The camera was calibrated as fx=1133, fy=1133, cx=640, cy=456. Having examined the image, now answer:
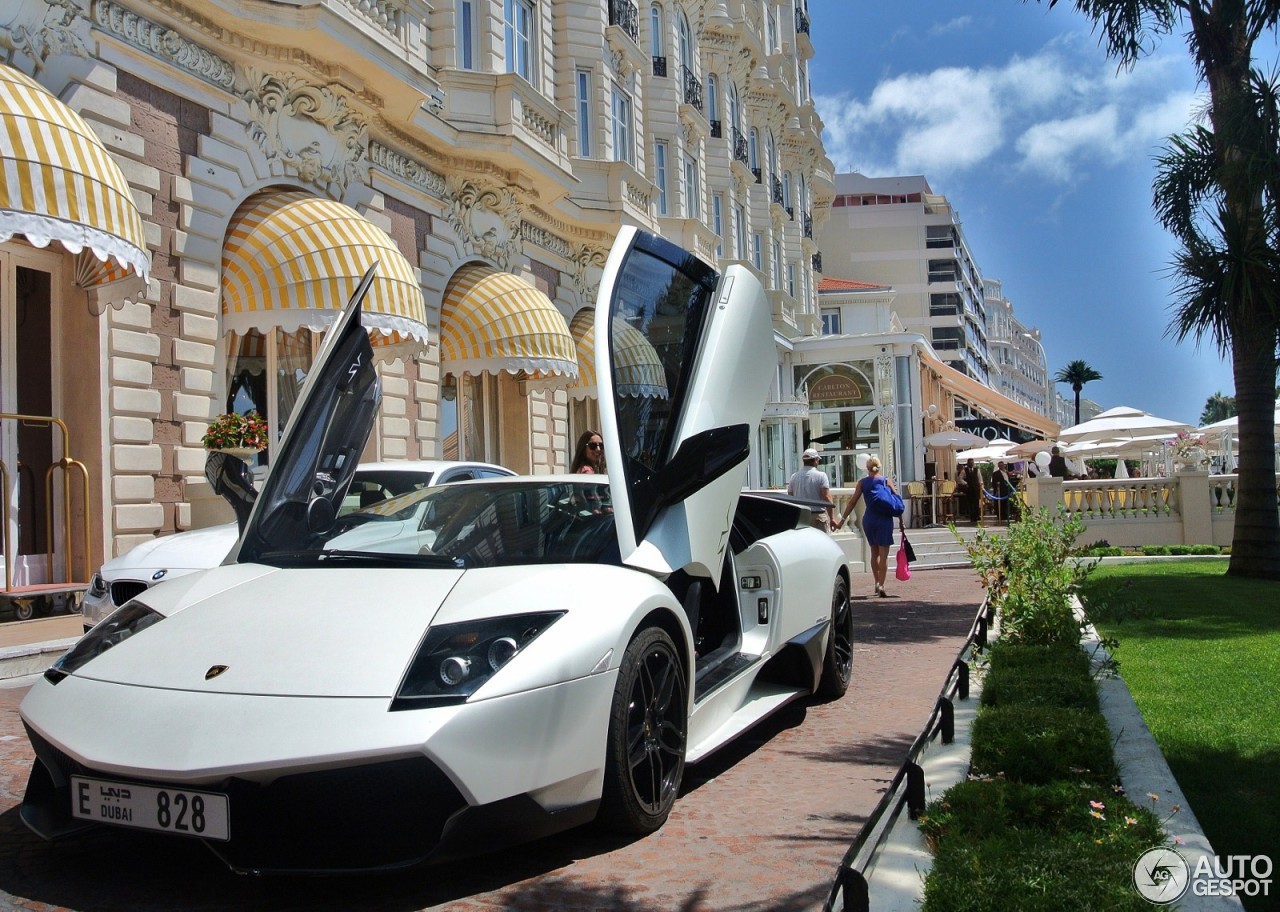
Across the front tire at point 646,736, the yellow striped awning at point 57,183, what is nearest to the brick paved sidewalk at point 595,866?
the front tire at point 646,736

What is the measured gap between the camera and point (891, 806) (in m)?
3.59

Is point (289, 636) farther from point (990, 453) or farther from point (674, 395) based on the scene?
point (990, 453)

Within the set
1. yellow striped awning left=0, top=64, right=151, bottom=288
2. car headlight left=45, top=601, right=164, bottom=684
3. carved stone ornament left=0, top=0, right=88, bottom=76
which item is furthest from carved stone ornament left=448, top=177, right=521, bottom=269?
car headlight left=45, top=601, right=164, bottom=684

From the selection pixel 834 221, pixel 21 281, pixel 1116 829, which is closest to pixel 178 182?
pixel 21 281

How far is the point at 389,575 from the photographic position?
4.07 m

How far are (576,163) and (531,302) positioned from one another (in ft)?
19.1

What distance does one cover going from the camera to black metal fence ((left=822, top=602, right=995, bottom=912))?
8.82 feet

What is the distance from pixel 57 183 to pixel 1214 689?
29.5 feet

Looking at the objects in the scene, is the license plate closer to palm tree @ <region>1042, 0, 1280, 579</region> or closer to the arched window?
palm tree @ <region>1042, 0, 1280, 579</region>

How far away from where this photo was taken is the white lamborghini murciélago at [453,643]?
323cm

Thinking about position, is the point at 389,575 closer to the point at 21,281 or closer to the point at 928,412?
the point at 21,281

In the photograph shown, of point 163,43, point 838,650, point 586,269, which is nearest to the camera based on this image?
point 838,650

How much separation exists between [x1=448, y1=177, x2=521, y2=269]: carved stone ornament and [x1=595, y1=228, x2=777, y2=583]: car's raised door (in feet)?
44.2

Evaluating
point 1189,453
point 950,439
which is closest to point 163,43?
point 1189,453
